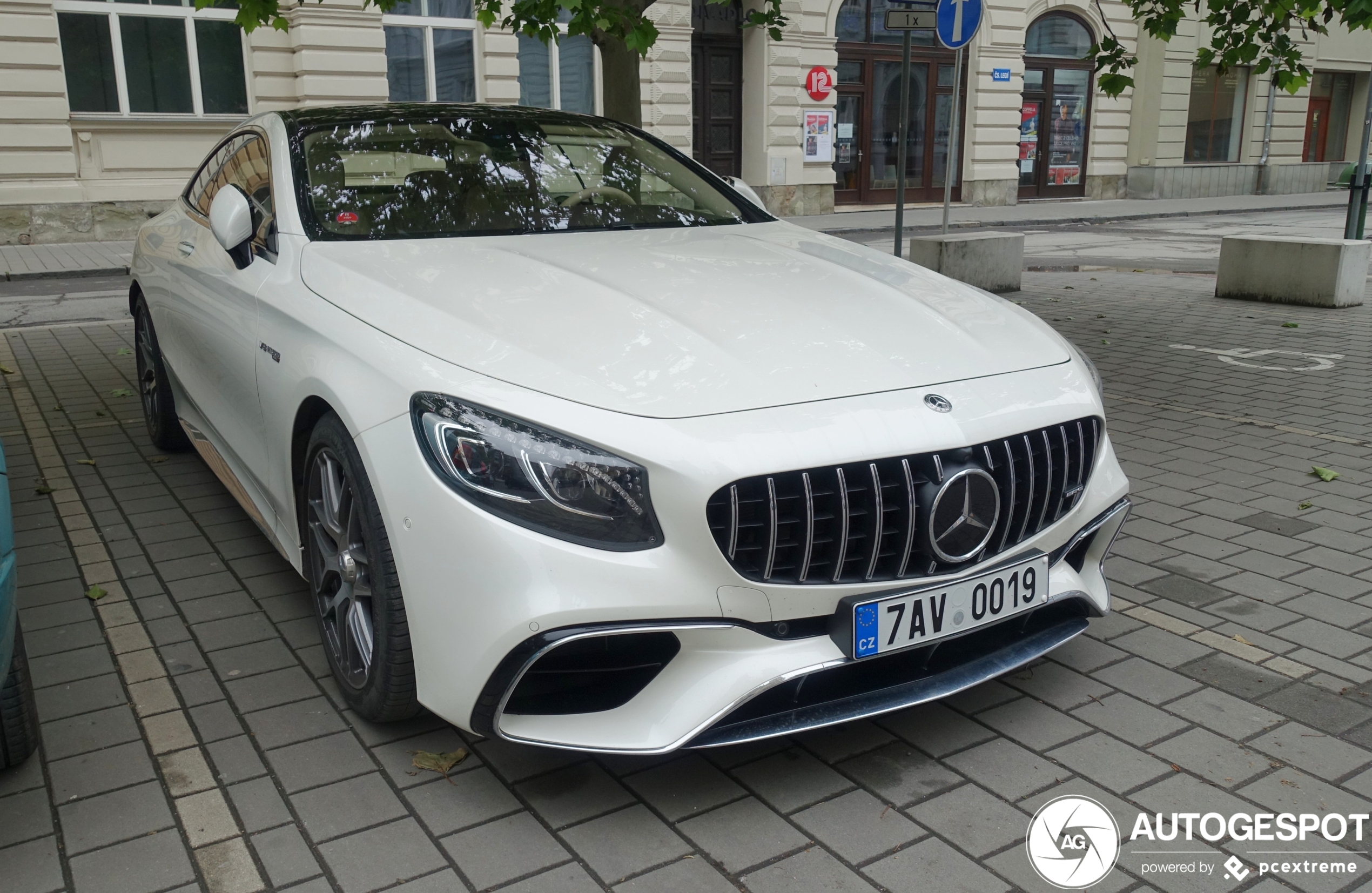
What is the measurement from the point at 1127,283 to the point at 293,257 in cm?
1036

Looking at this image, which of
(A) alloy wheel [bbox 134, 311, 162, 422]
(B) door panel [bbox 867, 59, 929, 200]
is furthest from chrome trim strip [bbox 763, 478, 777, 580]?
(B) door panel [bbox 867, 59, 929, 200]

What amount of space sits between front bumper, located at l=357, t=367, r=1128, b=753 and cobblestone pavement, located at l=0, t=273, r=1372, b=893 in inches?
10.1

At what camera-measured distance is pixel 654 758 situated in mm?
2490

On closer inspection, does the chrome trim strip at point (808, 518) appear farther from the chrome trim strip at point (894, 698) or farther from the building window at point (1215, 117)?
the building window at point (1215, 117)

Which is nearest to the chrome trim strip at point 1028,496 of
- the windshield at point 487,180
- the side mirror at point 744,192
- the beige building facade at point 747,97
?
the windshield at point 487,180

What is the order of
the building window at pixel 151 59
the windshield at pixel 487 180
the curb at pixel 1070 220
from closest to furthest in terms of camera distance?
the windshield at pixel 487 180 → the building window at pixel 151 59 → the curb at pixel 1070 220

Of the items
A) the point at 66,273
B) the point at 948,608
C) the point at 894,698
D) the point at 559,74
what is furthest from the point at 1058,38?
the point at 894,698

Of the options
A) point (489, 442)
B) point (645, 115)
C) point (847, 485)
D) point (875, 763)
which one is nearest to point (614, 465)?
point (489, 442)

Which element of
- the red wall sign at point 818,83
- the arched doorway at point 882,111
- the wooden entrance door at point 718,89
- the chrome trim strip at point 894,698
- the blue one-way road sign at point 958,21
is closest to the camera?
the chrome trim strip at point 894,698

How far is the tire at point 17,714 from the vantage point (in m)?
2.63

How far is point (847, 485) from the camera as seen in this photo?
252 centimetres

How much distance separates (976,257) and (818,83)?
1245 centimetres

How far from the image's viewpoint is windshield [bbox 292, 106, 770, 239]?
3.68m

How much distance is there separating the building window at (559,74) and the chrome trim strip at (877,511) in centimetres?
1750
